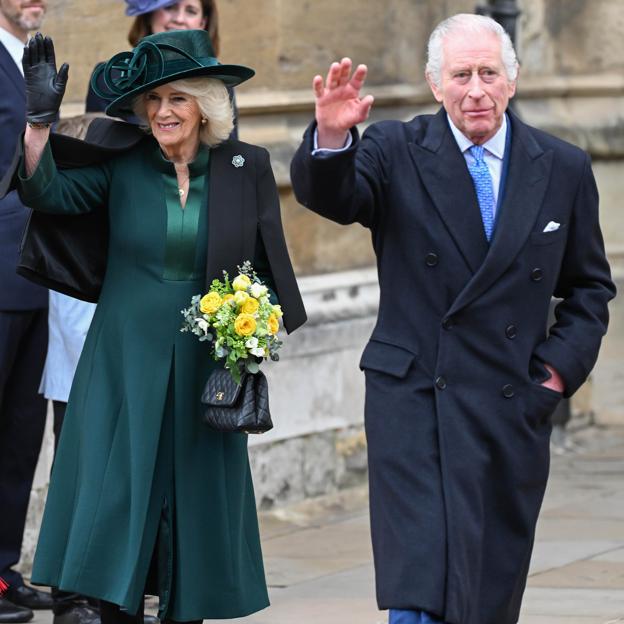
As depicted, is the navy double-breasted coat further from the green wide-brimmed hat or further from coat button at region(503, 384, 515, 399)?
the green wide-brimmed hat

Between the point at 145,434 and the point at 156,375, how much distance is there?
16cm

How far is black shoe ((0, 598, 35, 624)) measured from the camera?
20.8 ft

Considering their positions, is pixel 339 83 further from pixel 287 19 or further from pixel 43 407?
pixel 287 19

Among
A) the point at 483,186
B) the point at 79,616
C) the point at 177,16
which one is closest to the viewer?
the point at 483,186

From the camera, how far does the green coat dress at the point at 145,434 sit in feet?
17.1

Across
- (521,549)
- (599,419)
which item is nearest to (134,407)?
(521,549)

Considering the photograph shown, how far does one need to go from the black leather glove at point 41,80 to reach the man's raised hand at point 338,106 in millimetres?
823

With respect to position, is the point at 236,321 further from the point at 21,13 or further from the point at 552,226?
the point at 21,13

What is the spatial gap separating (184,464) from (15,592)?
1524 millimetres

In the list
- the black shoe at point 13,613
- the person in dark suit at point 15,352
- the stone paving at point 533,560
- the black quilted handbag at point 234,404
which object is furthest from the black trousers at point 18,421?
the black quilted handbag at point 234,404

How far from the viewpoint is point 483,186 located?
16.2ft

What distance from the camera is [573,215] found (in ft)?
16.6

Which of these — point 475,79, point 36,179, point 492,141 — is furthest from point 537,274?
point 36,179

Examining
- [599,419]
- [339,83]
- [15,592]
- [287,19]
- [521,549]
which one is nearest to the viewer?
[339,83]
